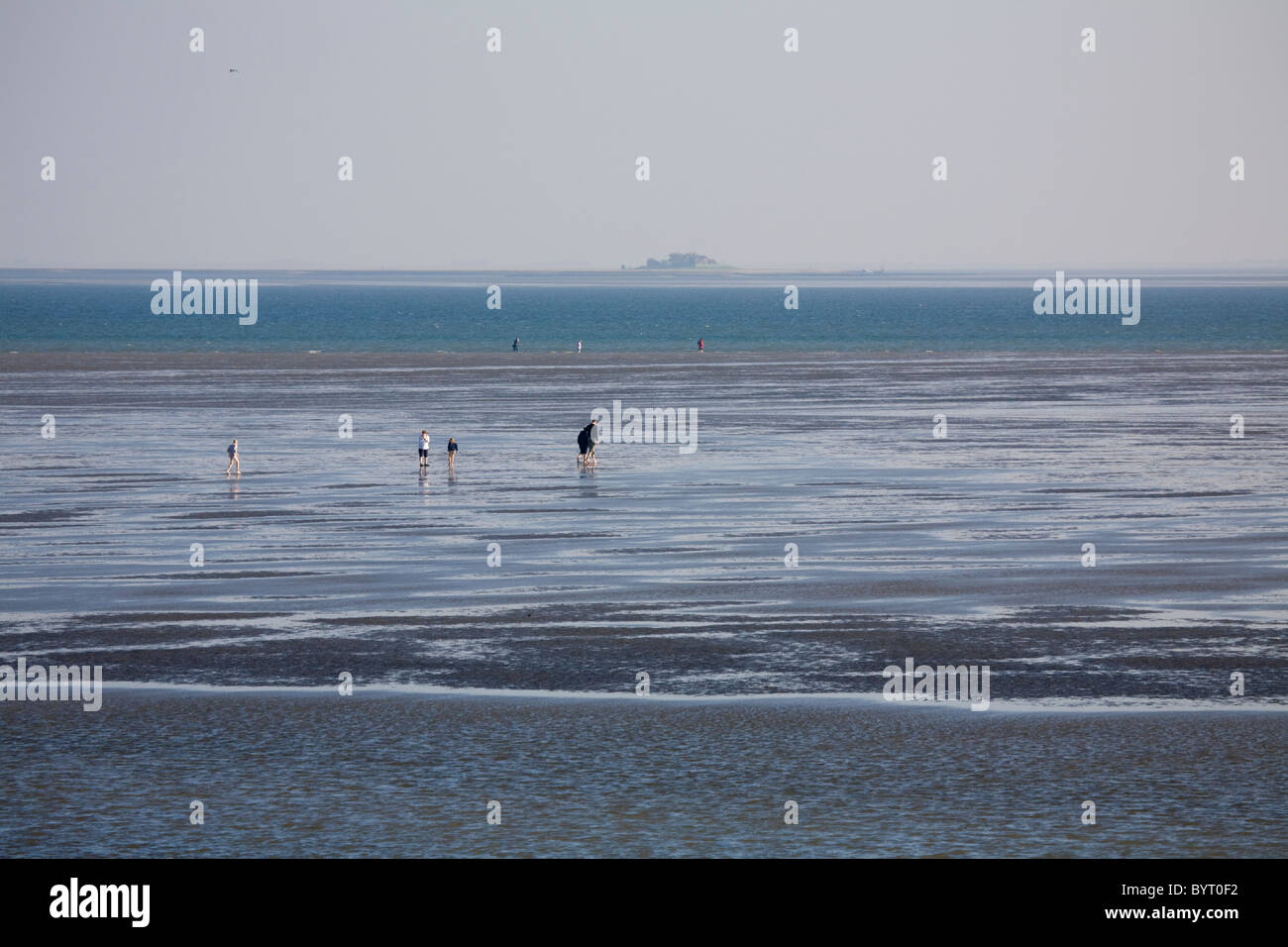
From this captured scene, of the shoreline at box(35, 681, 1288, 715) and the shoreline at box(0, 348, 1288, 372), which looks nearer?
the shoreline at box(35, 681, 1288, 715)

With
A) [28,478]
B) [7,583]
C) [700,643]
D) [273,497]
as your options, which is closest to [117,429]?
[28,478]

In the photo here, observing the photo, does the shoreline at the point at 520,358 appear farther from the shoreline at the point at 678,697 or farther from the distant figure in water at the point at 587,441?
the shoreline at the point at 678,697

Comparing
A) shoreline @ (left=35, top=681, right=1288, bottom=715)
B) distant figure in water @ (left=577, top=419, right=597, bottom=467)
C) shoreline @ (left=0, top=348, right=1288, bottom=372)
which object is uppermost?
shoreline @ (left=0, top=348, right=1288, bottom=372)

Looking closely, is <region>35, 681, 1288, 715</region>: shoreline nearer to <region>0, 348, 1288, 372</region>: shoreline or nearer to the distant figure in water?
the distant figure in water

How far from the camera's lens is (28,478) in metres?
41.6

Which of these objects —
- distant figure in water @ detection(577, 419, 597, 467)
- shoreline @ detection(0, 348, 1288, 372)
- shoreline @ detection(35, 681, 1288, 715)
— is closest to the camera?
shoreline @ detection(35, 681, 1288, 715)

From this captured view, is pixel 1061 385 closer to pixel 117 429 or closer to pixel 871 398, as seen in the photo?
pixel 871 398

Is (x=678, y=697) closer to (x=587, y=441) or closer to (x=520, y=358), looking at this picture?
(x=587, y=441)

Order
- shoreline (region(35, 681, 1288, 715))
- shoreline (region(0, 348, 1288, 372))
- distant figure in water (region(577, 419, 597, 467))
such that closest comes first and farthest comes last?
shoreline (region(35, 681, 1288, 715)) < distant figure in water (region(577, 419, 597, 467)) < shoreline (region(0, 348, 1288, 372))

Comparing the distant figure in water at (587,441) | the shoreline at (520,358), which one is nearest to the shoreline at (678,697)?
the distant figure in water at (587,441)

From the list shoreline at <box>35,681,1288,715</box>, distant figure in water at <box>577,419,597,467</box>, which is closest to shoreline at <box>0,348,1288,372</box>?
distant figure in water at <box>577,419,597,467</box>

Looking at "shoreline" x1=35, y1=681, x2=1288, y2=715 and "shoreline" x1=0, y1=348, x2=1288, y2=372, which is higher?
"shoreline" x1=0, y1=348, x2=1288, y2=372

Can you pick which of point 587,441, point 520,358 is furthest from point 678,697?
point 520,358
